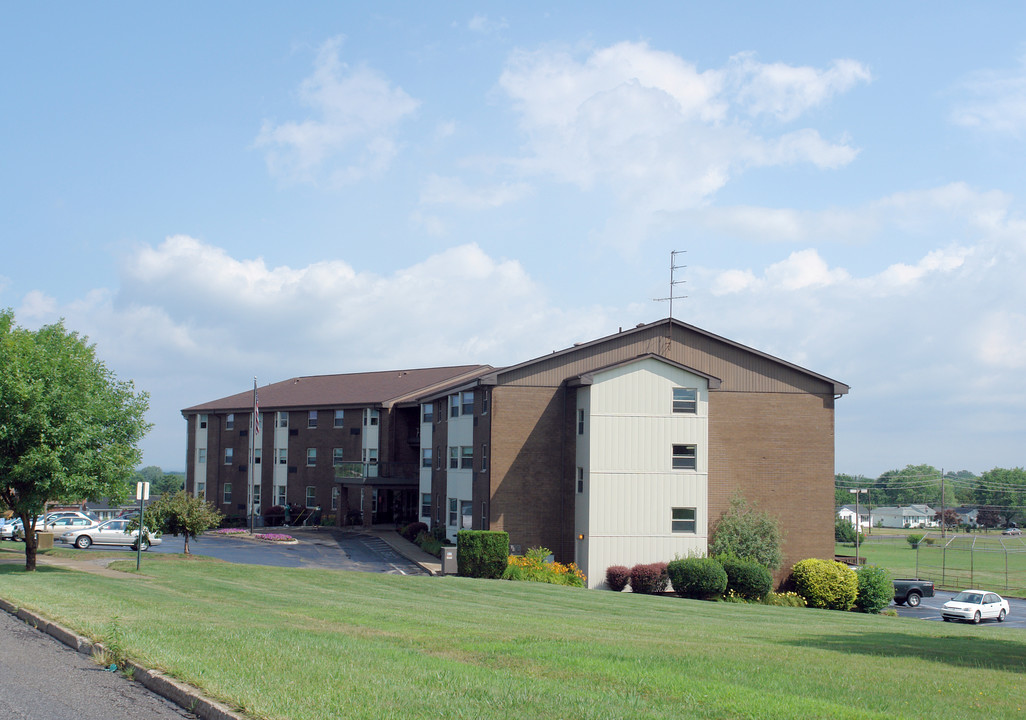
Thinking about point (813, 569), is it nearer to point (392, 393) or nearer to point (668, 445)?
point (668, 445)

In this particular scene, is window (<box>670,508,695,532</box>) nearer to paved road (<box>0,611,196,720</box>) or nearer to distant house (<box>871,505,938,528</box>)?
paved road (<box>0,611,196,720</box>)

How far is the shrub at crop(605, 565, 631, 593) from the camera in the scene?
117 feet

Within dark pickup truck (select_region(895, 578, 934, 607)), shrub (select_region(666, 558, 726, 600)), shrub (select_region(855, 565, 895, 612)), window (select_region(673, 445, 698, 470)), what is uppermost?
window (select_region(673, 445, 698, 470))

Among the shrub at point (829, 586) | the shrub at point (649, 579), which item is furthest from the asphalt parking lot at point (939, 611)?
the shrub at point (649, 579)

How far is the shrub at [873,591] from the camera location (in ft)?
122

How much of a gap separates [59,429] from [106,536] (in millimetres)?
17205

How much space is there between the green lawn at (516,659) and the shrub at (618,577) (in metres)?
12.7

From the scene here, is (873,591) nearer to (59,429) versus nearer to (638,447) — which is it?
(638,447)

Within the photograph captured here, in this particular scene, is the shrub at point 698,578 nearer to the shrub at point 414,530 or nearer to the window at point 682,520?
the window at point 682,520

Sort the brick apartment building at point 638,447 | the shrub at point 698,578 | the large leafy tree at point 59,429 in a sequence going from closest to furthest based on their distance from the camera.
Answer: the large leafy tree at point 59,429, the shrub at point 698,578, the brick apartment building at point 638,447

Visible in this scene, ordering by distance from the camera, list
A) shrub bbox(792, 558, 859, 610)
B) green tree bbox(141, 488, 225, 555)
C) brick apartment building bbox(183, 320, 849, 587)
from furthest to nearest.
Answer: shrub bbox(792, 558, 859, 610)
brick apartment building bbox(183, 320, 849, 587)
green tree bbox(141, 488, 225, 555)

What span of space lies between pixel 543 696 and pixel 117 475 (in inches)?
958

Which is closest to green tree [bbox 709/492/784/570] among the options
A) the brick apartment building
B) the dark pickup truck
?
the brick apartment building

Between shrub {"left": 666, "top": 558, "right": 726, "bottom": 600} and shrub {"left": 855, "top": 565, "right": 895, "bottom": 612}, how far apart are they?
7.24 m
